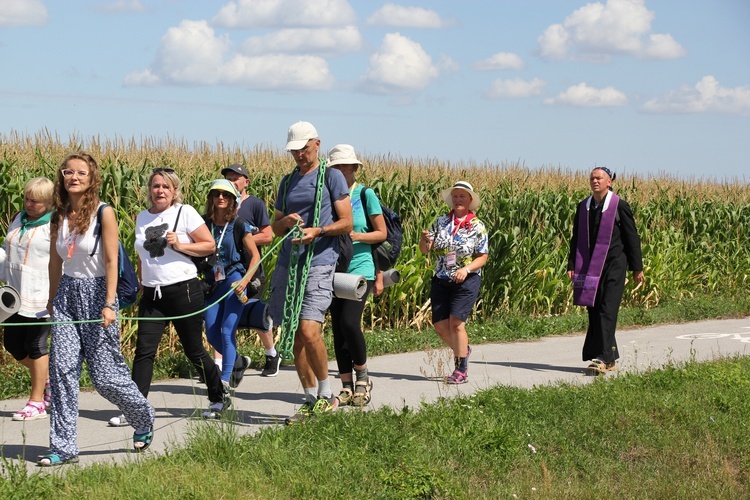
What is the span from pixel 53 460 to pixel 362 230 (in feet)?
10.6

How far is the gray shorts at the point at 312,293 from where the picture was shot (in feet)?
24.6

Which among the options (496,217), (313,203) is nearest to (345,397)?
(313,203)

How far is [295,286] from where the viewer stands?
24.6 feet

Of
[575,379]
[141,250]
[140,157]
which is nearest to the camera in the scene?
[141,250]

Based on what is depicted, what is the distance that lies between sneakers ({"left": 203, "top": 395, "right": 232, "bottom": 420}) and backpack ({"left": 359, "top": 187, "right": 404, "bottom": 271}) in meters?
1.74

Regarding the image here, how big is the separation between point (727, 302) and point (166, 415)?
12.4 metres

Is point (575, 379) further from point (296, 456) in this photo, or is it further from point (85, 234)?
point (85, 234)

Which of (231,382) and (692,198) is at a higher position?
(692,198)

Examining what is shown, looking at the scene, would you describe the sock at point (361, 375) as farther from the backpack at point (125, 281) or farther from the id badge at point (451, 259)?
the backpack at point (125, 281)

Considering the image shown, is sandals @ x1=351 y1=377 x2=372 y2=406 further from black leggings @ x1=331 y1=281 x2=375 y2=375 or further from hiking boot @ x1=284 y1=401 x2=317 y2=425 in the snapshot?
hiking boot @ x1=284 y1=401 x2=317 y2=425

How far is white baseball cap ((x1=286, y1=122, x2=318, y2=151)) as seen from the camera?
7.32 meters

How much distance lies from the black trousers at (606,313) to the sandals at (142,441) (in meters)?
5.51

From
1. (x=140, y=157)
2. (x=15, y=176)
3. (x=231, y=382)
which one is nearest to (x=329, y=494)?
(x=231, y=382)

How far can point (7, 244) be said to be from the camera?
7.84 meters
